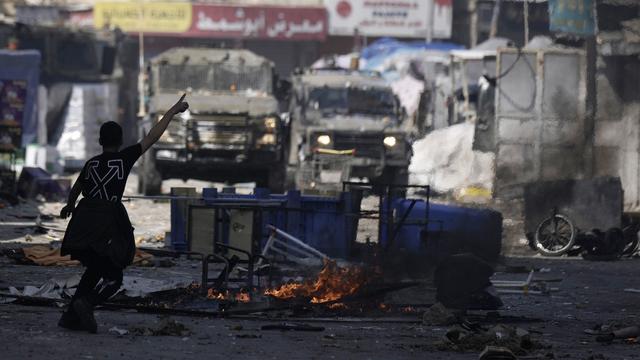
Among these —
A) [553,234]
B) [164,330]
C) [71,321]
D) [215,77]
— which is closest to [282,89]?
[215,77]

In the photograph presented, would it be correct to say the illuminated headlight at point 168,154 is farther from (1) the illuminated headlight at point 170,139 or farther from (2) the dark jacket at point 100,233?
(2) the dark jacket at point 100,233

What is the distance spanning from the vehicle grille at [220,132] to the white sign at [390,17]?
29.1m

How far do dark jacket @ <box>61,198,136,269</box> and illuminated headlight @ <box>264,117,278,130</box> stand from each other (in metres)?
16.5

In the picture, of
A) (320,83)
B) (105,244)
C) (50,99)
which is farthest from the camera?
(50,99)

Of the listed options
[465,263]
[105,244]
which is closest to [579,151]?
[465,263]

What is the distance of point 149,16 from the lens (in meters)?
54.2

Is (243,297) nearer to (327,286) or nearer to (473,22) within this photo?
(327,286)

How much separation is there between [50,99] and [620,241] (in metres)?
22.4

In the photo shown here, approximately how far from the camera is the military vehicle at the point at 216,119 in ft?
87.6

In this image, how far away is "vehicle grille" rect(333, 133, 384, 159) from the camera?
2716 cm

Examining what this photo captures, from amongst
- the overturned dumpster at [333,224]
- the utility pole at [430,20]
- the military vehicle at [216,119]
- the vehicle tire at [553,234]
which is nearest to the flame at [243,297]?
the overturned dumpster at [333,224]

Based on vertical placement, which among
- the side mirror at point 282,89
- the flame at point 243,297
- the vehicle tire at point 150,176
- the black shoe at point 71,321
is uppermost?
the side mirror at point 282,89

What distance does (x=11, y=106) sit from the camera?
27859 millimetres

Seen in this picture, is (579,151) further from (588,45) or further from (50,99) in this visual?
(50,99)
